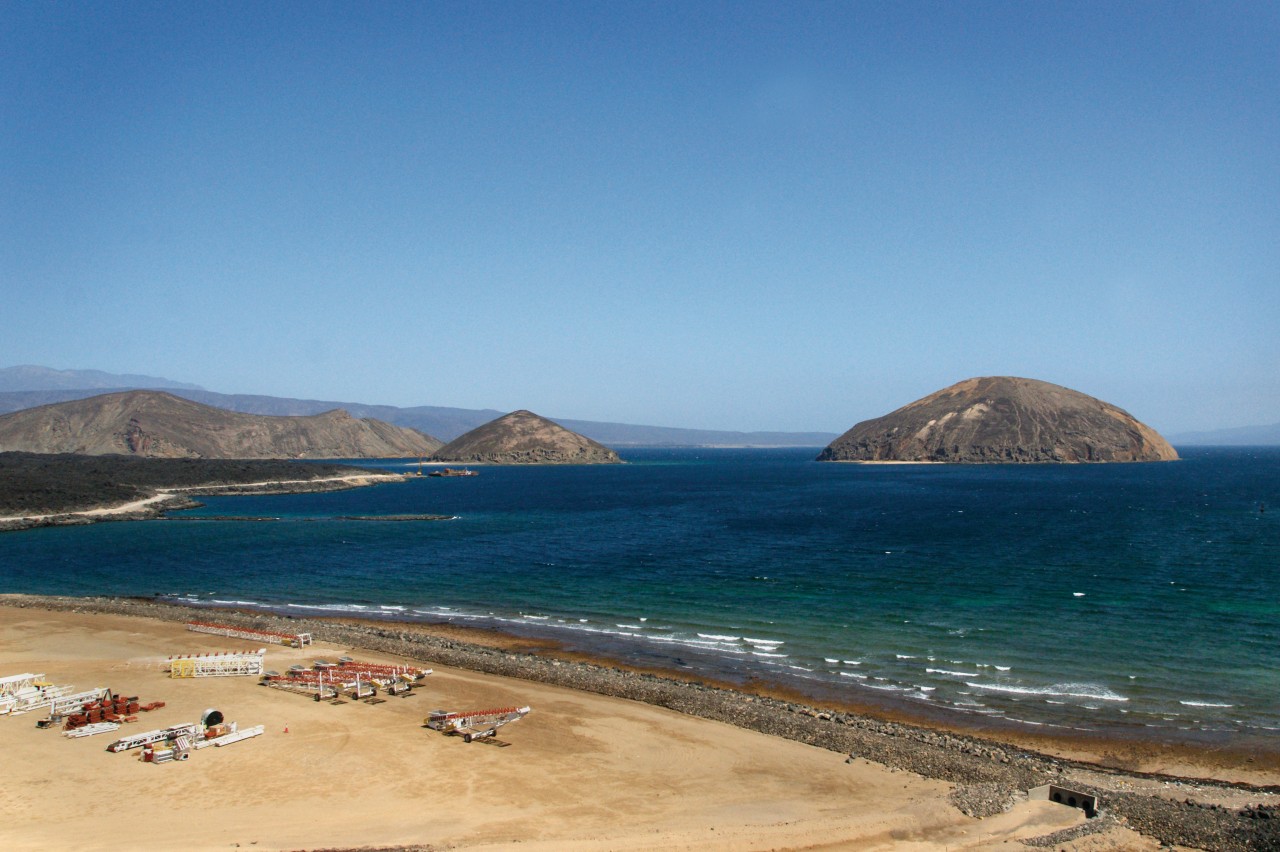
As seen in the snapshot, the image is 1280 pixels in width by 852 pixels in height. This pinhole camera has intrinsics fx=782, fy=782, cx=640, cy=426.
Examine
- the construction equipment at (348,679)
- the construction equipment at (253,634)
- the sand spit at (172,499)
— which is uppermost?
the construction equipment at (348,679)

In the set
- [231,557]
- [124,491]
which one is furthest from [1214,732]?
[124,491]

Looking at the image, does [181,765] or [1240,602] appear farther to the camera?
[1240,602]

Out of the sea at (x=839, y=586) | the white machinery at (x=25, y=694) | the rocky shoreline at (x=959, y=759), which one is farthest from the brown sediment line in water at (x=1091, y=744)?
the white machinery at (x=25, y=694)

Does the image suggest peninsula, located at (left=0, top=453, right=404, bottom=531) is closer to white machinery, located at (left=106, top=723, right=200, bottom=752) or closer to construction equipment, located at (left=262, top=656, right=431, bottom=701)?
construction equipment, located at (left=262, top=656, right=431, bottom=701)

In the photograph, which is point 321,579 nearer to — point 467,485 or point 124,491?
point 124,491

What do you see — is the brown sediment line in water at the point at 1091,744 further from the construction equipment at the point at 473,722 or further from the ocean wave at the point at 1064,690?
the construction equipment at the point at 473,722
